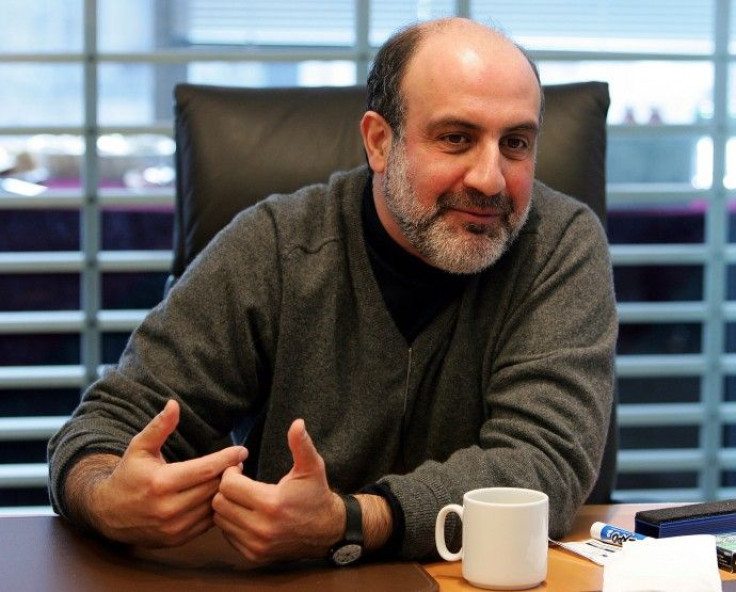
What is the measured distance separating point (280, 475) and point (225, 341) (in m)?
0.22

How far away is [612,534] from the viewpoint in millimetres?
1344

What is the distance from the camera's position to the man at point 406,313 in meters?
1.56

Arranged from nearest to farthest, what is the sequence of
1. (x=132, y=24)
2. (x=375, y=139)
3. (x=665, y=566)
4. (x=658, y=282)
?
(x=665, y=566)
(x=375, y=139)
(x=132, y=24)
(x=658, y=282)

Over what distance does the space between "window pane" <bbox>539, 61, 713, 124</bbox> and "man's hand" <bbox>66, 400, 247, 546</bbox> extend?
2.85 meters

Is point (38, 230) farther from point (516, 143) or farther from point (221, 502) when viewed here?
point (221, 502)

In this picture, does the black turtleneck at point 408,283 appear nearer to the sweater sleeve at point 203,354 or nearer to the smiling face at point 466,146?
the smiling face at point 466,146

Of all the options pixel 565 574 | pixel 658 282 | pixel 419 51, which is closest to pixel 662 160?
pixel 658 282

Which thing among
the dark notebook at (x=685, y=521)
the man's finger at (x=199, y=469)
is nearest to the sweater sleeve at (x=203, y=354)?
the man's finger at (x=199, y=469)

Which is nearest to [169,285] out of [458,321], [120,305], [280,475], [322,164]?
[322,164]

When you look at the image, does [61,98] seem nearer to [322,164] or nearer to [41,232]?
[41,232]

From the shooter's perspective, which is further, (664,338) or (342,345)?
(664,338)

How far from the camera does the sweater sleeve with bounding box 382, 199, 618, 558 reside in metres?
1.37

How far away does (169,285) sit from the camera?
203 cm

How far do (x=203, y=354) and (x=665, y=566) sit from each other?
2.42 ft
